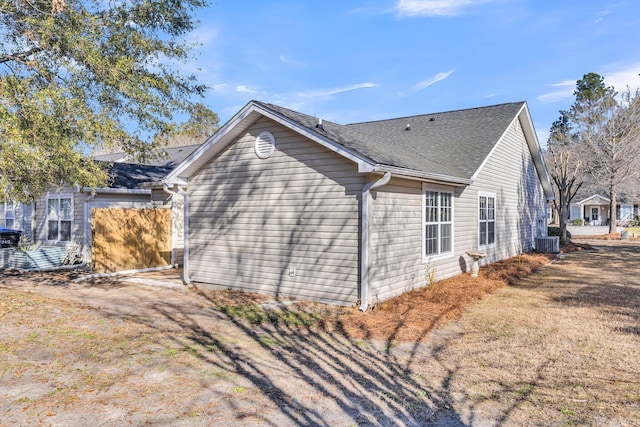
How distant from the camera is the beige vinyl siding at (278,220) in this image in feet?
28.1

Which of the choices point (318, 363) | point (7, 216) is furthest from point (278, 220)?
point (7, 216)

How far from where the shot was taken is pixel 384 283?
867 cm

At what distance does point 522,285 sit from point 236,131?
850 centimetres

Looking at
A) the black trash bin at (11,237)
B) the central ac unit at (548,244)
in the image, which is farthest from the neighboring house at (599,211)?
the black trash bin at (11,237)

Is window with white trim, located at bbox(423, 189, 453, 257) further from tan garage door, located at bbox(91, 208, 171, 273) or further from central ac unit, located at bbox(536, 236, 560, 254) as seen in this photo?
central ac unit, located at bbox(536, 236, 560, 254)

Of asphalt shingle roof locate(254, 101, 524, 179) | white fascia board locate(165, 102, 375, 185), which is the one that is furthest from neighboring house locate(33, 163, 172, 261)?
asphalt shingle roof locate(254, 101, 524, 179)

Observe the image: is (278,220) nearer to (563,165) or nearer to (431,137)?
(431,137)

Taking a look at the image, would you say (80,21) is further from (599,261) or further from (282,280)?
(599,261)

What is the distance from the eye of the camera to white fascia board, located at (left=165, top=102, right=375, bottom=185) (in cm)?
797

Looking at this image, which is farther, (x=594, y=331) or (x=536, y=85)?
(x=536, y=85)

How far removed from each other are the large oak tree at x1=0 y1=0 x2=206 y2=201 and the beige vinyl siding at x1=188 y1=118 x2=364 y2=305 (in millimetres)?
2688

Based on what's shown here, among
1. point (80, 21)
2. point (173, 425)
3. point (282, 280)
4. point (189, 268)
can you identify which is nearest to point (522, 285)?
point (282, 280)

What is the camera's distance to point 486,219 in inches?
549

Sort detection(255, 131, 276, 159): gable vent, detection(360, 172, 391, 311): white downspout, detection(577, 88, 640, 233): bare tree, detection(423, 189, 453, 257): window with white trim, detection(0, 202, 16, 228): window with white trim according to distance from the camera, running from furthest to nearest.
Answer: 1. detection(577, 88, 640, 233): bare tree
2. detection(0, 202, 16, 228): window with white trim
3. detection(423, 189, 453, 257): window with white trim
4. detection(255, 131, 276, 159): gable vent
5. detection(360, 172, 391, 311): white downspout
